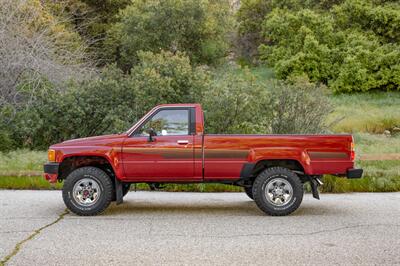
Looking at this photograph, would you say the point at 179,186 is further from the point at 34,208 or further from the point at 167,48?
the point at 167,48

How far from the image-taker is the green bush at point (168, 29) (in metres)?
43.5

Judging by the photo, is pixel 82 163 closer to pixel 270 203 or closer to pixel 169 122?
pixel 169 122

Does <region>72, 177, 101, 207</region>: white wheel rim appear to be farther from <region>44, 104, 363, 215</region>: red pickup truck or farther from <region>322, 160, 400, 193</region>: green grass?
<region>322, 160, 400, 193</region>: green grass

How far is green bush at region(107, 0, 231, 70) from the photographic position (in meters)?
43.5

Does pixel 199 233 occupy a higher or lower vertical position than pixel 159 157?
lower

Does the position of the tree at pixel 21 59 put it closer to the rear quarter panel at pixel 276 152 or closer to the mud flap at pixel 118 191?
the mud flap at pixel 118 191

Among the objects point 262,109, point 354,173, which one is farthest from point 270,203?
point 262,109

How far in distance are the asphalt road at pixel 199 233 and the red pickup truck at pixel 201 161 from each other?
37cm

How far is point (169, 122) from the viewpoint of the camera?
1041 centimetres

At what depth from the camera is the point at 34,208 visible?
35.4 ft

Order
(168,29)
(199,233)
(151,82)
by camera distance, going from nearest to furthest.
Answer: (199,233)
(151,82)
(168,29)

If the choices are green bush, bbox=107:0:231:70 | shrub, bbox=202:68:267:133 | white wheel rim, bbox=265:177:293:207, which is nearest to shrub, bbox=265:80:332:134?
shrub, bbox=202:68:267:133

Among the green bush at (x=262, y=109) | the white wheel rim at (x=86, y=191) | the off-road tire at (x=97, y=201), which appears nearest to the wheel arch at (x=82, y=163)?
the off-road tire at (x=97, y=201)

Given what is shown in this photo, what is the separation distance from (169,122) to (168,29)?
34316mm
